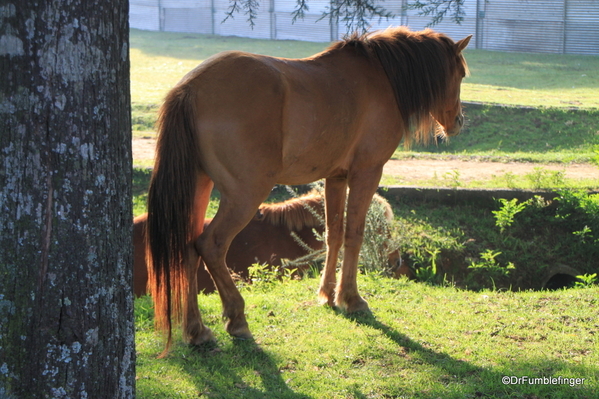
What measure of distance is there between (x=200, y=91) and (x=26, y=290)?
195cm

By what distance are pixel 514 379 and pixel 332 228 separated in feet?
6.61

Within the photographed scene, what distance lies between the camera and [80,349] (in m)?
2.04

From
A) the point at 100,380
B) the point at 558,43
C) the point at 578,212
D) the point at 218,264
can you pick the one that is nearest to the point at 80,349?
the point at 100,380

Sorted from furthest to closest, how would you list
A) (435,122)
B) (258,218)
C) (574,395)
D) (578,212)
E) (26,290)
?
1. (578,212)
2. (258,218)
3. (435,122)
4. (574,395)
5. (26,290)

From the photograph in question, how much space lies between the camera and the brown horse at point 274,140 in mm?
3531

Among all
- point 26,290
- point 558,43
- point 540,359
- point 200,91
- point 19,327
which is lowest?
point 540,359

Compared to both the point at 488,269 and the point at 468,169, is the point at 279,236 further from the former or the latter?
the point at 468,169

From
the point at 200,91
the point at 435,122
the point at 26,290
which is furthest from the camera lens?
the point at 435,122

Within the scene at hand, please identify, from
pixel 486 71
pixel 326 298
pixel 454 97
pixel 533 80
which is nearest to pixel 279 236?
pixel 326 298

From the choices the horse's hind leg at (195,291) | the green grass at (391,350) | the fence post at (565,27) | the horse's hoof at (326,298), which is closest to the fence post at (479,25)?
the fence post at (565,27)

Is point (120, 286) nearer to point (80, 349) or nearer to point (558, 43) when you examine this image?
point (80, 349)

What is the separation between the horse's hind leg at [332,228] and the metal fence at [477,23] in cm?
619

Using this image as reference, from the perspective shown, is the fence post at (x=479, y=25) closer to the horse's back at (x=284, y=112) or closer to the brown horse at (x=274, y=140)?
the brown horse at (x=274, y=140)

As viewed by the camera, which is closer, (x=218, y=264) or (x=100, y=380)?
(x=100, y=380)
